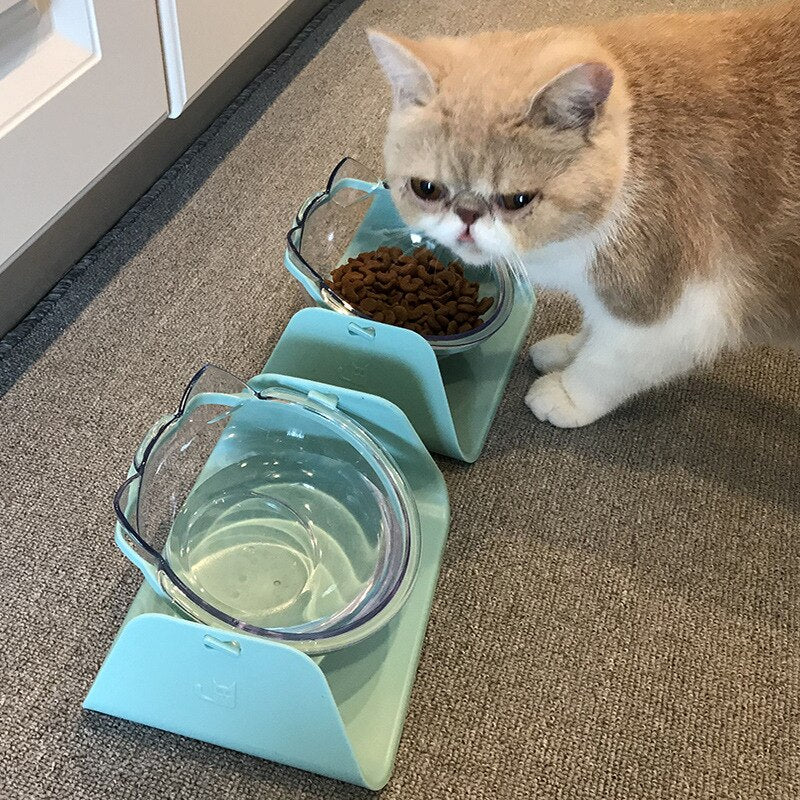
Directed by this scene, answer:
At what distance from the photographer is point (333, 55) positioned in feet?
5.55

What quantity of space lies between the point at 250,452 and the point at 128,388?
0.23 metres

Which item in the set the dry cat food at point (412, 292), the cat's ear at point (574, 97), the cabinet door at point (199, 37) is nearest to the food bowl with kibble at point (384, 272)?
the dry cat food at point (412, 292)

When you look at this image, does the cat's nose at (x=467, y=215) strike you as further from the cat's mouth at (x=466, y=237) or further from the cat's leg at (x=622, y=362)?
the cat's leg at (x=622, y=362)

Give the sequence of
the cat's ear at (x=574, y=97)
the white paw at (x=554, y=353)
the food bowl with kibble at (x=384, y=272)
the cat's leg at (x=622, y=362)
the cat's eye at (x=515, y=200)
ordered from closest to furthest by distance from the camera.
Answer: the cat's ear at (x=574, y=97) < the cat's eye at (x=515, y=200) < the cat's leg at (x=622, y=362) < the food bowl with kibble at (x=384, y=272) < the white paw at (x=554, y=353)

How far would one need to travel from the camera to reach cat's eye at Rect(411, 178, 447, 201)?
32.9 inches

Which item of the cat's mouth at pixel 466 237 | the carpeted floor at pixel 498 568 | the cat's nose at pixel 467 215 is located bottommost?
the carpeted floor at pixel 498 568

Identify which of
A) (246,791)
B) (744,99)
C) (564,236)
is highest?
(744,99)

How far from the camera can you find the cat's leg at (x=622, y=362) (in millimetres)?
924

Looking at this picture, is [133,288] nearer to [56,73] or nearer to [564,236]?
[56,73]

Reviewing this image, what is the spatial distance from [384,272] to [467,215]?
29 centimetres

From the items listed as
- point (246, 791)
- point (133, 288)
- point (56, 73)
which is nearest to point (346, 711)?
point (246, 791)

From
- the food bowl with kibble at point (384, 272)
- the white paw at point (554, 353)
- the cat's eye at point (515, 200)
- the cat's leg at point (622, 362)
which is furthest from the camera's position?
the white paw at point (554, 353)

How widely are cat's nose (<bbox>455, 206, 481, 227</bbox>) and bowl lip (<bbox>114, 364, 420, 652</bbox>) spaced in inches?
10.2

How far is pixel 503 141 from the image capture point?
30.8 inches
